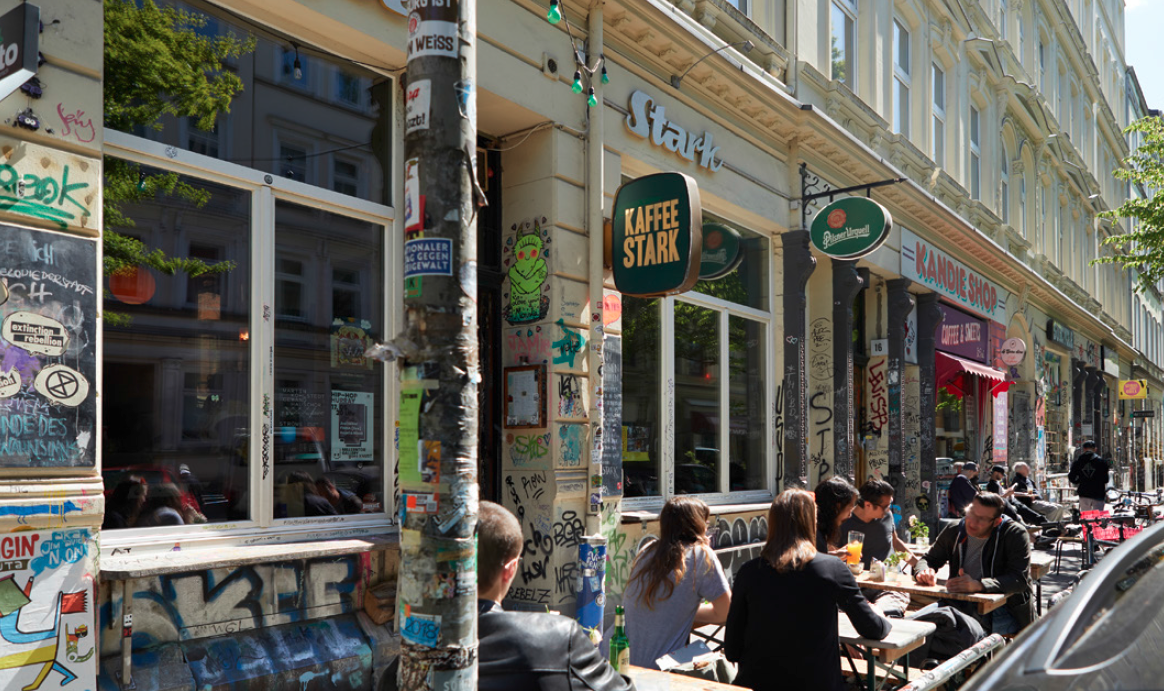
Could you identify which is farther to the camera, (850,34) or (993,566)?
(850,34)

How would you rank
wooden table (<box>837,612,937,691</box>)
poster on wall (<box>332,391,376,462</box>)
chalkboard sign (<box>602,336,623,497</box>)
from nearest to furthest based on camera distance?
wooden table (<box>837,612,937,691</box>)
poster on wall (<box>332,391,376,462</box>)
chalkboard sign (<box>602,336,623,497</box>)

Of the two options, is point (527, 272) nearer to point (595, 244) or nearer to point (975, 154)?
point (595, 244)

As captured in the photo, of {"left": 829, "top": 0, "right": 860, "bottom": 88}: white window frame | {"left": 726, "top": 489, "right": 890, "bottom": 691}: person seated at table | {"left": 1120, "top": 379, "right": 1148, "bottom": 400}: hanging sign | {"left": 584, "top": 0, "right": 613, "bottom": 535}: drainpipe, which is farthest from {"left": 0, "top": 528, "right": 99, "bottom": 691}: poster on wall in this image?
{"left": 1120, "top": 379, "right": 1148, "bottom": 400}: hanging sign

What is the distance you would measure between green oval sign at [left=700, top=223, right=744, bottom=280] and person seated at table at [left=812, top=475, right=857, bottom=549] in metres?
2.91

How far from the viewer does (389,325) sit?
6.39 m

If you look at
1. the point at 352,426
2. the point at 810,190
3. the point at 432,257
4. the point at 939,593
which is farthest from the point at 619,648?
the point at 810,190

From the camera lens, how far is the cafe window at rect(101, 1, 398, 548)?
498 centimetres

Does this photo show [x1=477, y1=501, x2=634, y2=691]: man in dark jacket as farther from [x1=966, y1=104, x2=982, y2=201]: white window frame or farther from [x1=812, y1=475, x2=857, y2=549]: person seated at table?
[x1=966, y1=104, x2=982, y2=201]: white window frame

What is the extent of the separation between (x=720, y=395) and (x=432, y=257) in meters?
7.73

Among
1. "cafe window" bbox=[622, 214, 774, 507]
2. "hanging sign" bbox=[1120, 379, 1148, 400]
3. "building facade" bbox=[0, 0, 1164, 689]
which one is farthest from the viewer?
"hanging sign" bbox=[1120, 379, 1148, 400]

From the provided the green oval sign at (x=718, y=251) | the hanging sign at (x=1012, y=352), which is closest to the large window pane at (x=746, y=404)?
the green oval sign at (x=718, y=251)

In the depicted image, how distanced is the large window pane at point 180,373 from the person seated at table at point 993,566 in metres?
4.72

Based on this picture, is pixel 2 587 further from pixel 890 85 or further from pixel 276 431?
pixel 890 85

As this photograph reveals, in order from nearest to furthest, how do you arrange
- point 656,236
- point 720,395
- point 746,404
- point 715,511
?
point 656,236 < point 715,511 < point 720,395 < point 746,404
